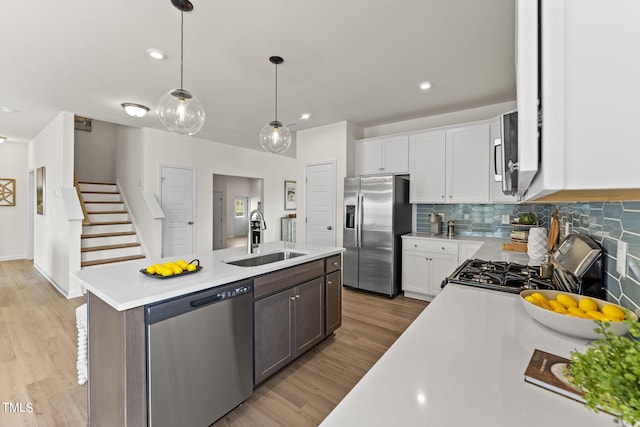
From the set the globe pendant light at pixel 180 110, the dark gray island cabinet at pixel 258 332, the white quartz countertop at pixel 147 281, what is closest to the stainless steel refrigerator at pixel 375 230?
the dark gray island cabinet at pixel 258 332

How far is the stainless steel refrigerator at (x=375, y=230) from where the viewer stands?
4.02 m

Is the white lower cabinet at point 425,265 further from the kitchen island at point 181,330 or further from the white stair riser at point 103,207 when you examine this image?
the white stair riser at point 103,207

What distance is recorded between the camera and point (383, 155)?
4504 millimetres

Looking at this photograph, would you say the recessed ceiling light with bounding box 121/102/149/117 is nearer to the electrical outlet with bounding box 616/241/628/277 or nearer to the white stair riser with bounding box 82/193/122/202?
the white stair riser with bounding box 82/193/122/202

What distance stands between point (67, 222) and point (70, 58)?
2.56 meters

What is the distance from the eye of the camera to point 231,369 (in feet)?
5.92

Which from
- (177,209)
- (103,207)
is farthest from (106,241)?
(177,209)

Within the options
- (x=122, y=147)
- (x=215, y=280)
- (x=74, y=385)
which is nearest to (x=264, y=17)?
(x=215, y=280)

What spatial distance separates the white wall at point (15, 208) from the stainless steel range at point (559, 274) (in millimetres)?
9008

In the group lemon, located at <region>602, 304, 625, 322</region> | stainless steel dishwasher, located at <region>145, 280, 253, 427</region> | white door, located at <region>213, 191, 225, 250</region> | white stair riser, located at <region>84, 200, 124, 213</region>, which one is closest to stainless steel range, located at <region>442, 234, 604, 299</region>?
lemon, located at <region>602, 304, 625, 322</region>

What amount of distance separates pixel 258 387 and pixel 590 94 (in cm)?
241

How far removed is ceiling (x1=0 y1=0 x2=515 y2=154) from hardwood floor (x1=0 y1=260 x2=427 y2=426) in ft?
8.88

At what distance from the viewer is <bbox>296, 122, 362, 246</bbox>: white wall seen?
462 cm

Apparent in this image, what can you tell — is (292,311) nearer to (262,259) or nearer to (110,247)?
(262,259)
